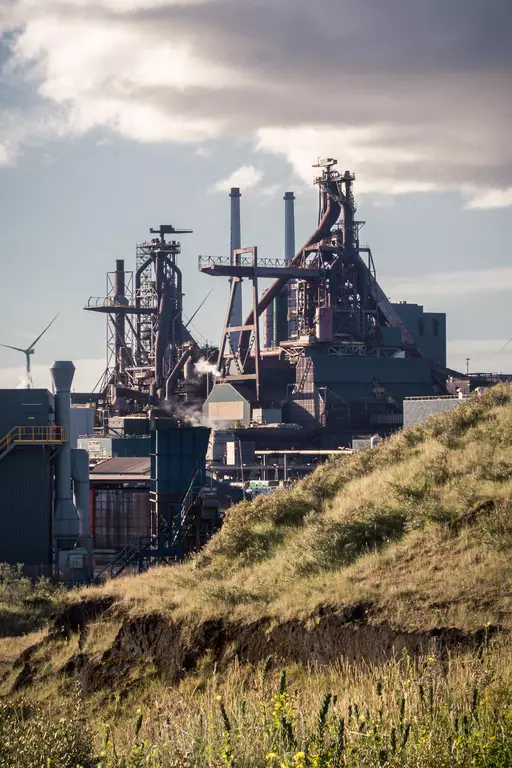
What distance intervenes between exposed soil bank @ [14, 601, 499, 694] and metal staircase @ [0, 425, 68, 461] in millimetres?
20196

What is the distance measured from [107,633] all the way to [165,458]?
23.5 m

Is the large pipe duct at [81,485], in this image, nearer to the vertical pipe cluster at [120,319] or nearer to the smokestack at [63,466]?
the smokestack at [63,466]

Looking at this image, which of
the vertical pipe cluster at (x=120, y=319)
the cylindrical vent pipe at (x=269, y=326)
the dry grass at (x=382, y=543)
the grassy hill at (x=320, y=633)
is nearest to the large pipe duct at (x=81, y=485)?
the grassy hill at (x=320, y=633)

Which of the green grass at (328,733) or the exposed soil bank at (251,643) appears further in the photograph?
the exposed soil bank at (251,643)

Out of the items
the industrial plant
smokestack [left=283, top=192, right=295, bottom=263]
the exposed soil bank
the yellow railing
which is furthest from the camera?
smokestack [left=283, top=192, right=295, bottom=263]

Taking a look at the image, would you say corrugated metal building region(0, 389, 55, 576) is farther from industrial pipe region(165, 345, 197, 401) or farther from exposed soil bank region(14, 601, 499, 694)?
industrial pipe region(165, 345, 197, 401)

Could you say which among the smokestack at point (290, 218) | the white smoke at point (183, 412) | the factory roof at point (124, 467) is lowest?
the factory roof at point (124, 467)

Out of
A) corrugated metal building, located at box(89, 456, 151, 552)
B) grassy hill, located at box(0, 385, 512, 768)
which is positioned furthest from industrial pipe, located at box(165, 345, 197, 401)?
grassy hill, located at box(0, 385, 512, 768)

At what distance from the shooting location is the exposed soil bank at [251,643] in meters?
14.3

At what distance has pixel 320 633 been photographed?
1555 centimetres

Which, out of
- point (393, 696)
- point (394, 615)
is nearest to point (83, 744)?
point (393, 696)

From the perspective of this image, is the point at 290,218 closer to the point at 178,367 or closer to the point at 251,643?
the point at 178,367

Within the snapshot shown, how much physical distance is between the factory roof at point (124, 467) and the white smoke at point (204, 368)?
3295 centimetres

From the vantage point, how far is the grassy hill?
8.57 metres
